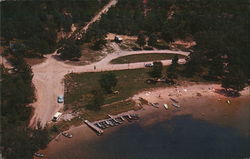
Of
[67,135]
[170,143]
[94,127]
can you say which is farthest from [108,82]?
[170,143]

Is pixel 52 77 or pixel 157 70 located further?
pixel 157 70

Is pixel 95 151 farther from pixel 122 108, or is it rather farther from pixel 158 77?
pixel 158 77

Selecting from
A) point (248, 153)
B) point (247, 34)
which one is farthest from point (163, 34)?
point (248, 153)

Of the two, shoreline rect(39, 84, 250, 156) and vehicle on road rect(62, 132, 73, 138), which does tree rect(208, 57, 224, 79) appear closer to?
shoreline rect(39, 84, 250, 156)

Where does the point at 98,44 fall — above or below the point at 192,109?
above

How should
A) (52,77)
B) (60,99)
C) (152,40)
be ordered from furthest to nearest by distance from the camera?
(152,40) → (52,77) → (60,99)

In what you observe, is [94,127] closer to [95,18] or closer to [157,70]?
[157,70]
